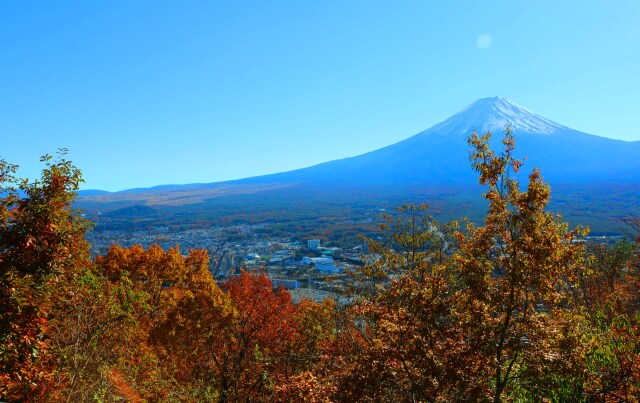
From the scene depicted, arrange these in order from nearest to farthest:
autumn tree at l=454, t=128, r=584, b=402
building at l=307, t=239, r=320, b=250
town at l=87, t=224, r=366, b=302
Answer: autumn tree at l=454, t=128, r=584, b=402 < town at l=87, t=224, r=366, b=302 < building at l=307, t=239, r=320, b=250

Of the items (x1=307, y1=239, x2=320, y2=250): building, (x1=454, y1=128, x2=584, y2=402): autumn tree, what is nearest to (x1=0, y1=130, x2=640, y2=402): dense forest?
(x1=454, y1=128, x2=584, y2=402): autumn tree

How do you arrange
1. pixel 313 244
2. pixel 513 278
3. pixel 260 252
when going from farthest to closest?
1. pixel 313 244
2. pixel 260 252
3. pixel 513 278

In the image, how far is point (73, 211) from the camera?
876cm

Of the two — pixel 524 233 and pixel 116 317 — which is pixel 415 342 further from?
pixel 116 317

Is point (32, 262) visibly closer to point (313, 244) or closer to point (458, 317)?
point (458, 317)

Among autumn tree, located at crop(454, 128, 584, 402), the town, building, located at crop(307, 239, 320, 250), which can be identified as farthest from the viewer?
building, located at crop(307, 239, 320, 250)

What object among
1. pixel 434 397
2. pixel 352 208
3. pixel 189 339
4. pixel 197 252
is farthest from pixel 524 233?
pixel 352 208

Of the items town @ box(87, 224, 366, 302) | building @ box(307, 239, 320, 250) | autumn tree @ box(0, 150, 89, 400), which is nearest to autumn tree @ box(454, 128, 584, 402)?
autumn tree @ box(0, 150, 89, 400)

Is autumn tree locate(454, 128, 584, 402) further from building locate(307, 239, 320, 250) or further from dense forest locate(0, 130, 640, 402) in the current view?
building locate(307, 239, 320, 250)

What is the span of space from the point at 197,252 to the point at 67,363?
23.1m

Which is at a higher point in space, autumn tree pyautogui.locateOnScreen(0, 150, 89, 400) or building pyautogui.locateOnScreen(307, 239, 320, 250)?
autumn tree pyautogui.locateOnScreen(0, 150, 89, 400)

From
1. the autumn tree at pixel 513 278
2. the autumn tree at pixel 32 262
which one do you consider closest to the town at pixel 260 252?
the autumn tree at pixel 32 262

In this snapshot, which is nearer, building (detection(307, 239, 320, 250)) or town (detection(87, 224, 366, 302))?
town (detection(87, 224, 366, 302))

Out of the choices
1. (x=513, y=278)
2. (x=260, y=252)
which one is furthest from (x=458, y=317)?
(x=260, y=252)
